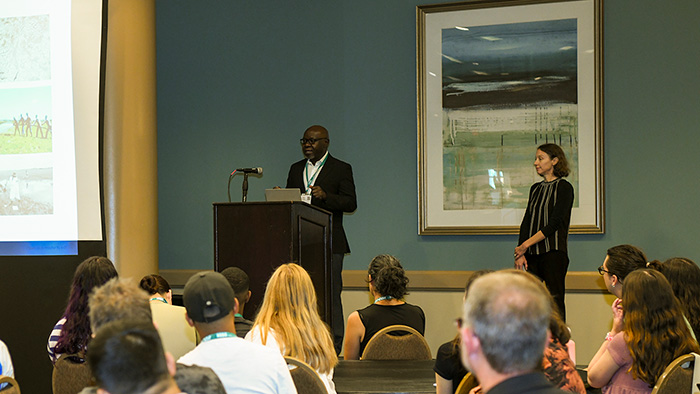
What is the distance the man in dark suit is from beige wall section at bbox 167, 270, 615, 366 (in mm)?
810

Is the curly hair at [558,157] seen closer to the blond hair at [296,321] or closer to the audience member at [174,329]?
the blond hair at [296,321]

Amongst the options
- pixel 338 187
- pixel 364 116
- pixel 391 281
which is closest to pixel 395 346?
pixel 391 281

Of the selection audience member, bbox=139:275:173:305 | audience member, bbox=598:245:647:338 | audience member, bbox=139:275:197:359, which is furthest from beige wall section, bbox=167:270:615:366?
audience member, bbox=139:275:197:359

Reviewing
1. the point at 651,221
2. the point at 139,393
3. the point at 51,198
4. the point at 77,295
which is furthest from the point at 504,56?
the point at 139,393

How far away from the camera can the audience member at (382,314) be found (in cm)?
365

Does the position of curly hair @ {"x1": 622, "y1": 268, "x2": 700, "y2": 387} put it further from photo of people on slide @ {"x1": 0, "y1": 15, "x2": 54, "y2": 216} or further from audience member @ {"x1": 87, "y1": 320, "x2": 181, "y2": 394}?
photo of people on slide @ {"x1": 0, "y1": 15, "x2": 54, "y2": 216}

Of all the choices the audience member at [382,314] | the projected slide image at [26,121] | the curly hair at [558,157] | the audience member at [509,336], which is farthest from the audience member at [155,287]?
the curly hair at [558,157]

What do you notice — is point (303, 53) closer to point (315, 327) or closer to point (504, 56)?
point (504, 56)

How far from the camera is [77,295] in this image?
2.92 meters

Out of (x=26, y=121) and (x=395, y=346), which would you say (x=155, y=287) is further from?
(x=26, y=121)

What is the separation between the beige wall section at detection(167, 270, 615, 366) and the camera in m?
5.76

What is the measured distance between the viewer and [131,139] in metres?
5.21

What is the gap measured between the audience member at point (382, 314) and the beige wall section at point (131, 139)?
2.21m

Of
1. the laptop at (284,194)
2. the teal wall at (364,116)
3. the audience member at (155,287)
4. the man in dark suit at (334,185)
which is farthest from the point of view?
the teal wall at (364,116)
